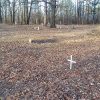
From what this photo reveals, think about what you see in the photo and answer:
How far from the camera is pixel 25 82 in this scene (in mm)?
7125

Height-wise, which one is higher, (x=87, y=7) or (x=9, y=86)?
(x=87, y=7)

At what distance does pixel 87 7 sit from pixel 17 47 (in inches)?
2131

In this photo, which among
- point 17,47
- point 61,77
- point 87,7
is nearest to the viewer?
point 61,77

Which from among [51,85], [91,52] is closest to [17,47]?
[91,52]

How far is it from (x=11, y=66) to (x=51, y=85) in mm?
2372

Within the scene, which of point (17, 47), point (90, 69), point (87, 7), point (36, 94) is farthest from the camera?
point (87, 7)

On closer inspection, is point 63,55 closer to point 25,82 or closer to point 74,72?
point 74,72

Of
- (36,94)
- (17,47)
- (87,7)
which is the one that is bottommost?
(36,94)

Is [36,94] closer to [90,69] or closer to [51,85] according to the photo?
[51,85]

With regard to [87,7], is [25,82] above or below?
below

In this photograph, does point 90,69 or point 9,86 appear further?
point 90,69

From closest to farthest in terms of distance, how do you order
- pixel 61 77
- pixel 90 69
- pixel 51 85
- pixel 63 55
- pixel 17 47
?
pixel 51 85 < pixel 61 77 < pixel 90 69 < pixel 63 55 < pixel 17 47

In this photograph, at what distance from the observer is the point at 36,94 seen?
6309 mm

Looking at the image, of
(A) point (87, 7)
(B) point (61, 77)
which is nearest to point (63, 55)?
(B) point (61, 77)
